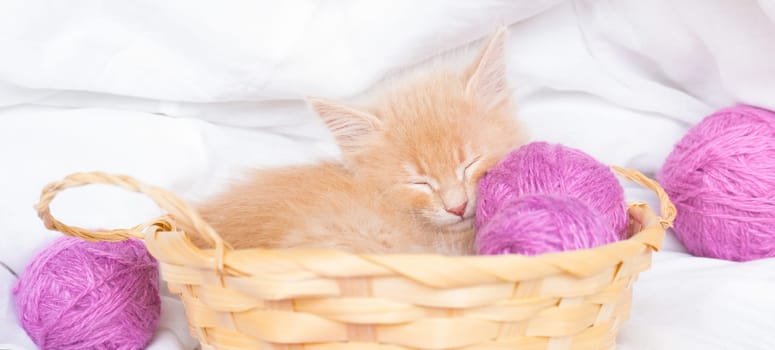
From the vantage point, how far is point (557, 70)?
1.46 m

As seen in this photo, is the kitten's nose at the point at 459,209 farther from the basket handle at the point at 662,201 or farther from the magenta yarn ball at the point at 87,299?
the magenta yarn ball at the point at 87,299

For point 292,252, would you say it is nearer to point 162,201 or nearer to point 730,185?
point 162,201

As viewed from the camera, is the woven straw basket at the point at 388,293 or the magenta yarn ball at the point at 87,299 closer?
the woven straw basket at the point at 388,293

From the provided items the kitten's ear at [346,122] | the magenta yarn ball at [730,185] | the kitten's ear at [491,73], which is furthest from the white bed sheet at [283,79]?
the kitten's ear at [491,73]

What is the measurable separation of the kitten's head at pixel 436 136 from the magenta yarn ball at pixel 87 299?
0.35m

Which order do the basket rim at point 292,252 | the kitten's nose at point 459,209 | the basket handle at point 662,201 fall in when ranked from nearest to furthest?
the basket rim at point 292,252 → the basket handle at point 662,201 → the kitten's nose at point 459,209

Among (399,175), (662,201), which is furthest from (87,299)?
(662,201)

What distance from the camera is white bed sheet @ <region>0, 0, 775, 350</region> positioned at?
1.26 metres

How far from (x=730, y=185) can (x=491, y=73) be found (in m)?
0.45

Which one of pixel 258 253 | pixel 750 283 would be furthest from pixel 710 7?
pixel 258 253

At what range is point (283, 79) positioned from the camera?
1.36 meters

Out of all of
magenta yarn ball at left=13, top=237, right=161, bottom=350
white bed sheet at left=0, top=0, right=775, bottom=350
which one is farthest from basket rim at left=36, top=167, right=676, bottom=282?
white bed sheet at left=0, top=0, right=775, bottom=350

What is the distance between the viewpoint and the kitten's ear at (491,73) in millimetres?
1066

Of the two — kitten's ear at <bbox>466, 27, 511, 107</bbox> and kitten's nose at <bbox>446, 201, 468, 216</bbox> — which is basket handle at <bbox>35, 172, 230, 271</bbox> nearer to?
kitten's nose at <bbox>446, 201, 468, 216</bbox>
